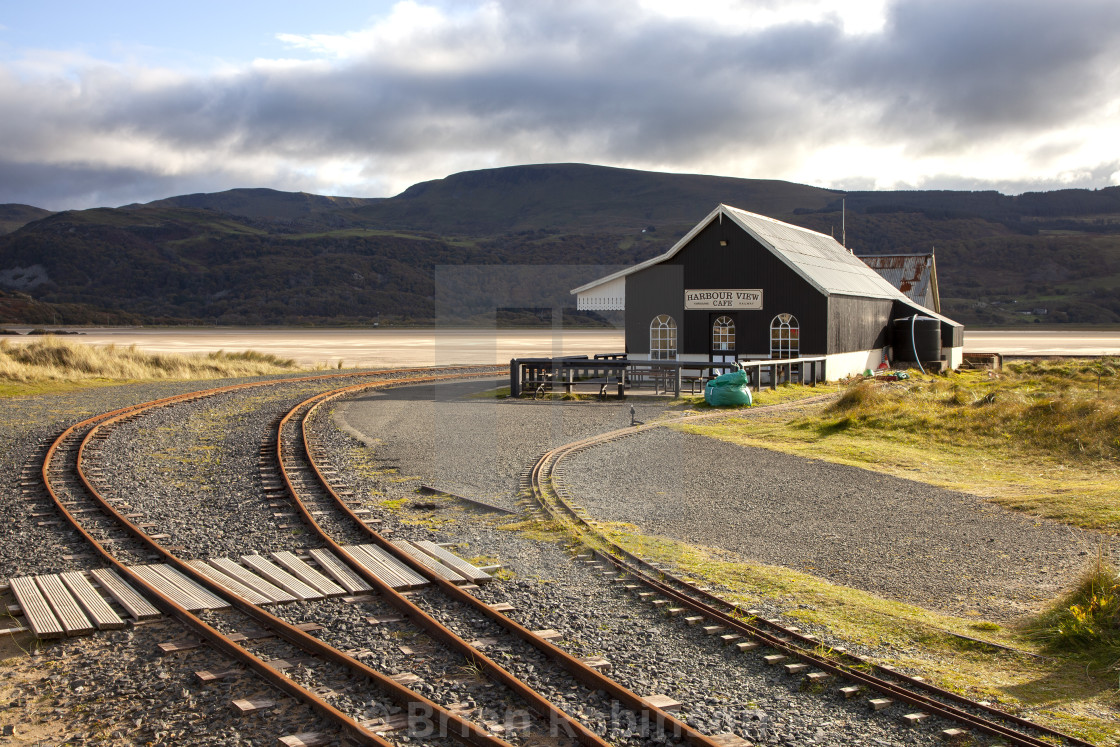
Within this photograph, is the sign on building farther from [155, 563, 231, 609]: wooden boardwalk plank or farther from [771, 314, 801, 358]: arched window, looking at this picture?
[155, 563, 231, 609]: wooden boardwalk plank

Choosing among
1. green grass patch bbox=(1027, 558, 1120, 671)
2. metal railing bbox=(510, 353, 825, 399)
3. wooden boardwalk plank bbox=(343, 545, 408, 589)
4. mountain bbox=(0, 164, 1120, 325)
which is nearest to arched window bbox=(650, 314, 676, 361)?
metal railing bbox=(510, 353, 825, 399)

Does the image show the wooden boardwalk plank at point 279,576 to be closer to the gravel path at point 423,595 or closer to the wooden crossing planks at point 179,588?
the gravel path at point 423,595

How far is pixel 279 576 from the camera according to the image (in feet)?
25.6

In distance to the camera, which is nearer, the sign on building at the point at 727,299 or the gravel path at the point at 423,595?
the gravel path at the point at 423,595

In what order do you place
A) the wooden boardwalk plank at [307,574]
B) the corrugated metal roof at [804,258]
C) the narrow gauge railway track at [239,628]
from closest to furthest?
the narrow gauge railway track at [239,628], the wooden boardwalk plank at [307,574], the corrugated metal roof at [804,258]

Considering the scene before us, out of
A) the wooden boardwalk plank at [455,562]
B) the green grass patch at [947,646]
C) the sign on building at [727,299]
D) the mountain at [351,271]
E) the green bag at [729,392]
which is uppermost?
the mountain at [351,271]

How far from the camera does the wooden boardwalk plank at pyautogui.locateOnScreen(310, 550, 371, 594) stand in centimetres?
750

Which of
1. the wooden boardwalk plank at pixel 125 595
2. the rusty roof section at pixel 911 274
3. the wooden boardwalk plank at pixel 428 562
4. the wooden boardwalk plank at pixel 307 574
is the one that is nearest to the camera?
the wooden boardwalk plank at pixel 125 595

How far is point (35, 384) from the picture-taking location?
97.7ft

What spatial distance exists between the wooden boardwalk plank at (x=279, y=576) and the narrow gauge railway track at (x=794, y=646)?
2.59 meters

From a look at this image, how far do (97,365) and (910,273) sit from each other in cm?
3774

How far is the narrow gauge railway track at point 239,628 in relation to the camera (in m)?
5.00

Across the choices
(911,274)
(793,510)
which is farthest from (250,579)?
(911,274)

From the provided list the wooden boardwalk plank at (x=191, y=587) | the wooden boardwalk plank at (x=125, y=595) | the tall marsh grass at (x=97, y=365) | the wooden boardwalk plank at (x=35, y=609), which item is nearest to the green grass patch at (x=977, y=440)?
the wooden boardwalk plank at (x=191, y=587)
